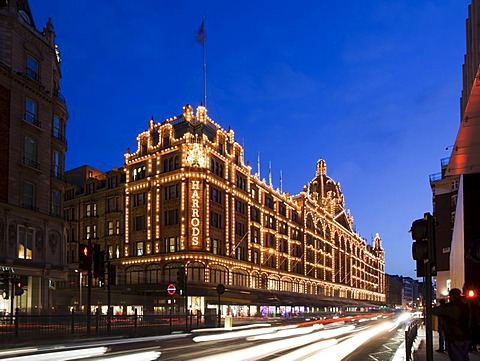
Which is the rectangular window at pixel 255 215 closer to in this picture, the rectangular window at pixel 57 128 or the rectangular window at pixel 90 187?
the rectangular window at pixel 90 187

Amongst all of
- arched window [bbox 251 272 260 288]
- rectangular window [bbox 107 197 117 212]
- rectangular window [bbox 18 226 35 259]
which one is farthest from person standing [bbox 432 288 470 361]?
rectangular window [bbox 107 197 117 212]

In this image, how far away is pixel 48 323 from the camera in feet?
78.0

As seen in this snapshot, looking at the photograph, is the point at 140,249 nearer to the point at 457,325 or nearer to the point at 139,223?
the point at 139,223

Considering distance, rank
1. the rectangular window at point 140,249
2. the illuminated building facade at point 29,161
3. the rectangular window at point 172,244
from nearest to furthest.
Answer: the illuminated building facade at point 29,161
the rectangular window at point 172,244
the rectangular window at point 140,249

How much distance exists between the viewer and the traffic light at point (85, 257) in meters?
24.3

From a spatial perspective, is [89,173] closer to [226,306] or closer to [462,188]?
[226,306]

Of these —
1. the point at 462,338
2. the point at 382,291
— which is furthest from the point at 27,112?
the point at 382,291

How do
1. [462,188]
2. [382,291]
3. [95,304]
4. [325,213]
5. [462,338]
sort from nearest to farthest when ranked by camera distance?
[462,338] < [462,188] < [95,304] < [325,213] < [382,291]

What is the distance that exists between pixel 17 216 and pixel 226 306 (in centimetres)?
3355

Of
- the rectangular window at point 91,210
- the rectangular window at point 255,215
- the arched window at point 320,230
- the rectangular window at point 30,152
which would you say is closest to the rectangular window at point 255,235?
the rectangular window at point 255,215

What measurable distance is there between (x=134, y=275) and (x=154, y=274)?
12.6ft

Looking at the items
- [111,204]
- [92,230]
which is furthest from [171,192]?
[92,230]

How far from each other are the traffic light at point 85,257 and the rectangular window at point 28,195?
19.6m

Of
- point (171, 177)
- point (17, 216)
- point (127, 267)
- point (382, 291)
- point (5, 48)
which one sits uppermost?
point (5, 48)
